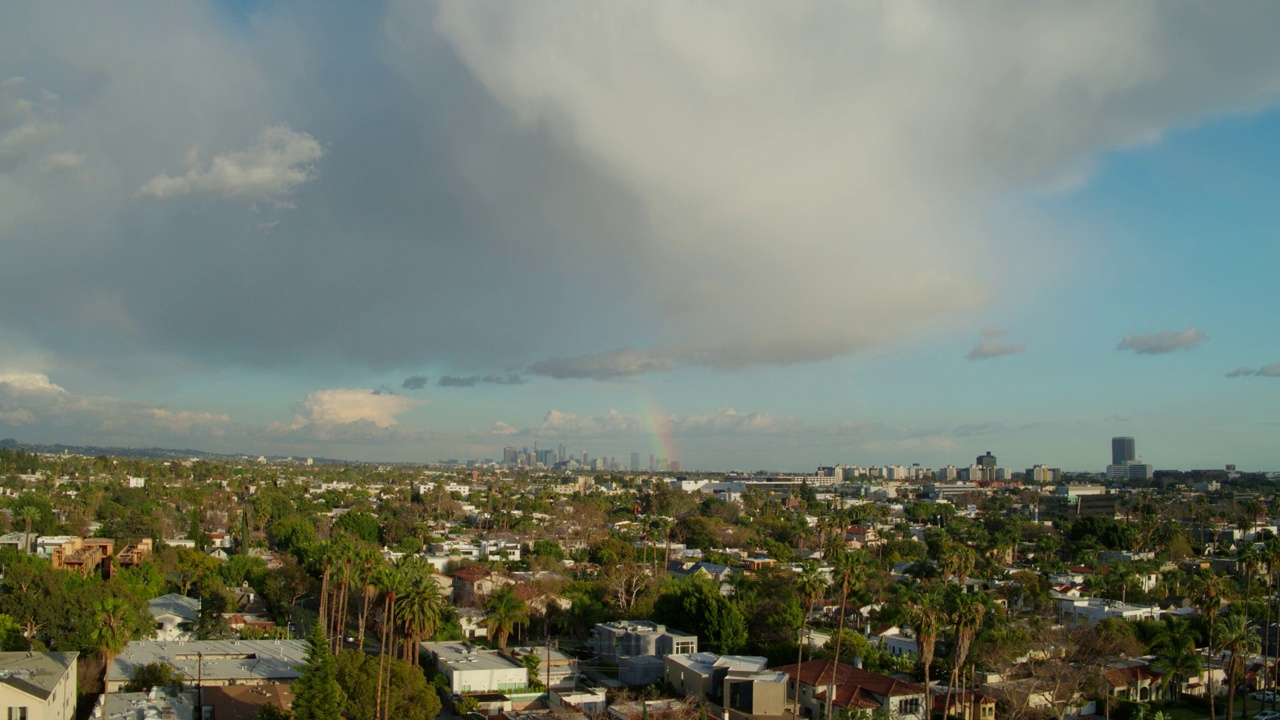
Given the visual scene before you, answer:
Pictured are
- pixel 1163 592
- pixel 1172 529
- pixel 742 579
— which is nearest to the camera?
pixel 742 579

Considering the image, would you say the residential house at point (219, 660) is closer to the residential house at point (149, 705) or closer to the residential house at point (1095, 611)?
the residential house at point (149, 705)

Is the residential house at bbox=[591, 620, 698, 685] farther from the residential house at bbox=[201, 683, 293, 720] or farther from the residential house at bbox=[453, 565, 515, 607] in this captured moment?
the residential house at bbox=[201, 683, 293, 720]

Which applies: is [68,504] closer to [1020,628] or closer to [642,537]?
[642,537]

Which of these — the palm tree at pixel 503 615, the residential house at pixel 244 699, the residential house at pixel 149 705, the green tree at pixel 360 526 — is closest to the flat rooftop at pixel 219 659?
the residential house at pixel 244 699

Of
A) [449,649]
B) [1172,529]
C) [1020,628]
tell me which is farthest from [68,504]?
[1172,529]

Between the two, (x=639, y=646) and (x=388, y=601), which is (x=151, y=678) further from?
(x=639, y=646)

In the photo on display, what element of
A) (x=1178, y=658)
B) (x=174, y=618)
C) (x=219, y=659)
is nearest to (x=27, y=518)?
(x=174, y=618)
